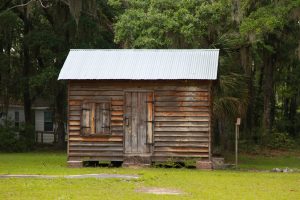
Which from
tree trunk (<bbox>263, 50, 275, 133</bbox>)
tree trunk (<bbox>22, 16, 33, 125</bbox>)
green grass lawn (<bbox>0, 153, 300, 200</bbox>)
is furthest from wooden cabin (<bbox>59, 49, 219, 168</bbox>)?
tree trunk (<bbox>263, 50, 275, 133</bbox>)

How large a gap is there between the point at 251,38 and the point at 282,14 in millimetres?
2321

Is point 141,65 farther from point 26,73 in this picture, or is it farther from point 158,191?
point 26,73

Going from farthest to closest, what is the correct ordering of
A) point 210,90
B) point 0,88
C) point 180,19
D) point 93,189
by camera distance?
point 0,88, point 180,19, point 210,90, point 93,189

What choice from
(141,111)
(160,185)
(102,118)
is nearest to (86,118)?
(102,118)

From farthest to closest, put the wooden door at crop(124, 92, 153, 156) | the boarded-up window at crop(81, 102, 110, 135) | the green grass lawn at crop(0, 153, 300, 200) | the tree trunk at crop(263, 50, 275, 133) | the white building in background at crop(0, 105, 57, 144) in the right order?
the white building in background at crop(0, 105, 57, 144)
the tree trunk at crop(263, 50, 275, 133)
the boarded-up window at crop(81, 102, 110, 135)
the wooden door at crop(124, 92, 153, 156)
the green grass lawn at crop(0, 153, 300, 200)

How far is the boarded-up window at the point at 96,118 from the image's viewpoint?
19812mm

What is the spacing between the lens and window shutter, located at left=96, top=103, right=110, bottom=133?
1981cm

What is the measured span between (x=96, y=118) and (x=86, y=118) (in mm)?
336

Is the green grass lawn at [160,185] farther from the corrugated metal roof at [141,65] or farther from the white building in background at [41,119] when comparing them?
the white building in background at [41,119]

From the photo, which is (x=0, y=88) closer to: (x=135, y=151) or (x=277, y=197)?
(x=135, y=151)

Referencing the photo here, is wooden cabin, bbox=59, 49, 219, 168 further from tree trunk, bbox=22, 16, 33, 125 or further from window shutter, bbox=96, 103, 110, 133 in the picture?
tree trunk, bbox=22, 16, 33, 125

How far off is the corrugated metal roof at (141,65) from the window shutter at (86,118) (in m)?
0.99

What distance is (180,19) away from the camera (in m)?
23.8

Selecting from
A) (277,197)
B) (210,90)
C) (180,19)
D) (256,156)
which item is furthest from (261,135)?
(277,197)
